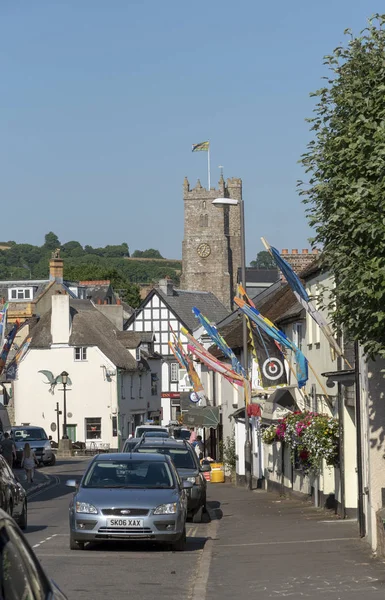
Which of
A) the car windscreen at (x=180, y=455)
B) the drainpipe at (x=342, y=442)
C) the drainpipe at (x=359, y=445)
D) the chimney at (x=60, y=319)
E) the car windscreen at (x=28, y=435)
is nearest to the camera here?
the drainpipe at (x=359, y=445)

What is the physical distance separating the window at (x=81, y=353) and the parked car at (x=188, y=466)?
178 ft

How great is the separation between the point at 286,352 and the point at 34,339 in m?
47.3

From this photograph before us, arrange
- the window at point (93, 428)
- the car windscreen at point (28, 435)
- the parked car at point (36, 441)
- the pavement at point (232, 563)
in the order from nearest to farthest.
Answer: the pavement at point (232, 563) < the parked car at point (36, 441) < the car windscreen at point (28, 435) < the window at point (93, 428)

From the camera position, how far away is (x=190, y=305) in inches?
4316

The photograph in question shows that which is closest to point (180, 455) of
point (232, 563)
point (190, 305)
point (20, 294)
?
point (232, 563)

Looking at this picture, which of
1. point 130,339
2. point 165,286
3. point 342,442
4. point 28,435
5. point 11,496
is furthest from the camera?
point 165,286

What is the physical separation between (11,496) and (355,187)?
31.2 feet

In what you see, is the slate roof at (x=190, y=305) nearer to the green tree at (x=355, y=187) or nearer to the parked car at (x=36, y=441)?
the parked car at (x=36, y=441)

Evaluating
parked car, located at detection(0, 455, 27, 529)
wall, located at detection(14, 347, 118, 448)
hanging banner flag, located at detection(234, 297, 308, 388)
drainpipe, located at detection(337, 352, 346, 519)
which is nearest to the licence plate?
parked car, located at detection(0, 455, 27, 529)

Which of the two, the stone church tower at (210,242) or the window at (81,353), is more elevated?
the stone church tower at (210,242)

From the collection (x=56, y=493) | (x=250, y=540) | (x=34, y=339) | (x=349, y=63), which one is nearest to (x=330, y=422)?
(x=250, y=540)

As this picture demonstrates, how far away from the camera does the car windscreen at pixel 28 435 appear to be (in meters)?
59.2

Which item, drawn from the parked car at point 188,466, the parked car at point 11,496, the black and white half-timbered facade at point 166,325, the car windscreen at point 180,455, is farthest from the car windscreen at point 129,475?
the black and white half-timbered facade at point 166,325

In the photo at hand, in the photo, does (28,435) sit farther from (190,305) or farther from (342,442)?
(190,305)
